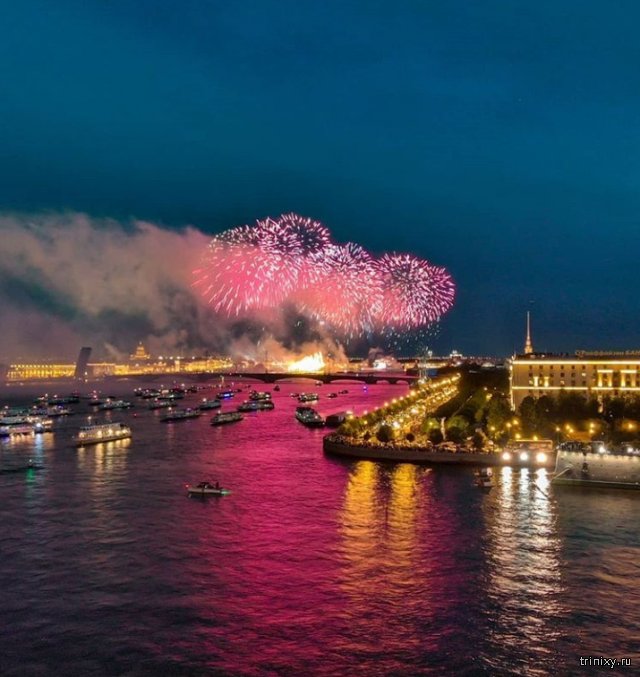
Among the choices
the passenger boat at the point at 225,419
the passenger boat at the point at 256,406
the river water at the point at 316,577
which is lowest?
the river water at the point at 316,577

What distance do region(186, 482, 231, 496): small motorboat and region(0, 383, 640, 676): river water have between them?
40 centimetres

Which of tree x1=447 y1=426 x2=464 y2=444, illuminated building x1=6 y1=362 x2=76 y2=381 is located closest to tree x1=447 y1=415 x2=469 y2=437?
tree x1=447 y1=426 x2=464 y2=444

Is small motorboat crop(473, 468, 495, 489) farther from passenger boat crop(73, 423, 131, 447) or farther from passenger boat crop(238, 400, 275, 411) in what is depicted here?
passenger boat crop(238, 400, 275, 411)

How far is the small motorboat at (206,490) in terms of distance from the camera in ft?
55.1

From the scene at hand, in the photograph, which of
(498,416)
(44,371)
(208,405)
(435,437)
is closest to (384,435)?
(435,437)

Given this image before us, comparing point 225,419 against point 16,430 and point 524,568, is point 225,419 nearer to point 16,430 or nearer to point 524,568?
point 16,430

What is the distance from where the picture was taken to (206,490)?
55.2 ft

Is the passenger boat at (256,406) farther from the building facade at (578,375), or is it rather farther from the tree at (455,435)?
the tree at (455,435)

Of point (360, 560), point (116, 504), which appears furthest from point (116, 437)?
point (360, 560)

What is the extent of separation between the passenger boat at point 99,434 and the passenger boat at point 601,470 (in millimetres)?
16426

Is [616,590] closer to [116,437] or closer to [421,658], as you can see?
[421,658]

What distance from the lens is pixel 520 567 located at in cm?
1141

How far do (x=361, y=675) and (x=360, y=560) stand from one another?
3672 mm

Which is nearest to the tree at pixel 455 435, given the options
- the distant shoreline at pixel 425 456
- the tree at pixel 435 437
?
the tree at pixel 435 437
